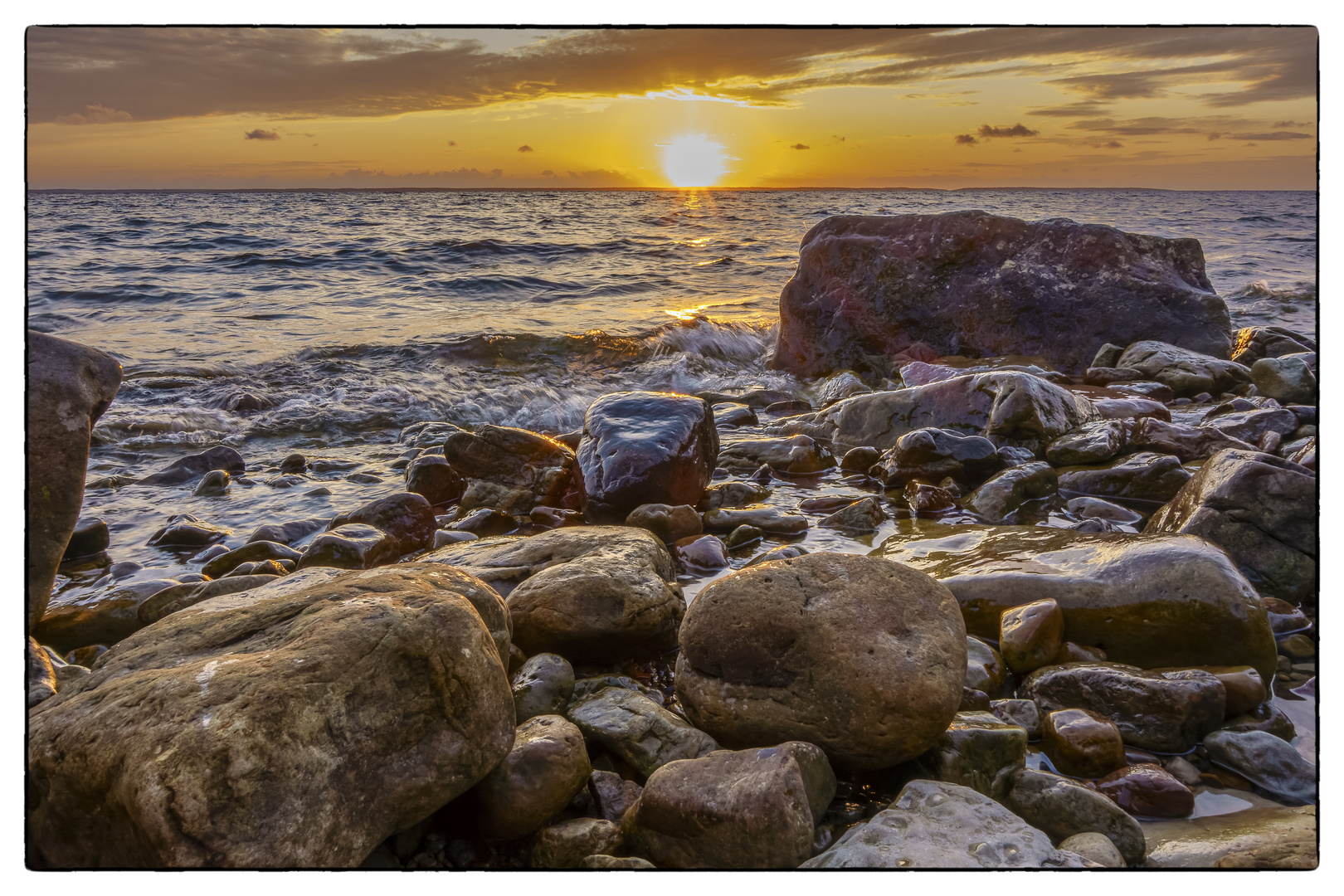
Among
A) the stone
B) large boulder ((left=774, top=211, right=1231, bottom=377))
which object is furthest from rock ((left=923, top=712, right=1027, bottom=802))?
large boulder ((left=774, top=211, right=1231, bottom=377))

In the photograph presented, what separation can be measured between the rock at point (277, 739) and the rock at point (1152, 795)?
6.05 feet

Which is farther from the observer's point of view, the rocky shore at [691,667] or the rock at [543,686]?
the rock at [543,686]

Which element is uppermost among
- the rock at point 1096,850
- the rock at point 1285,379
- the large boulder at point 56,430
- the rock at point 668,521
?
the large boulder at point 56,430

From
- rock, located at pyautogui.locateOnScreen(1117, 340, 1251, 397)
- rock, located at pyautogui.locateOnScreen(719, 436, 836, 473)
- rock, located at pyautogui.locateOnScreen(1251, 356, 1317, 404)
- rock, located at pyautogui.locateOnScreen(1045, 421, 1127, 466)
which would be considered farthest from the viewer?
rock, located at pyautogui.locateOnScreen(1117, 340, 1251, 397)

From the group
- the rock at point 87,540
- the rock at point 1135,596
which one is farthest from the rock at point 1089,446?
the rock at point 87,540

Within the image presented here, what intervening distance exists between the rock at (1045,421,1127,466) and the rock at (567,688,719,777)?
3.88 meters

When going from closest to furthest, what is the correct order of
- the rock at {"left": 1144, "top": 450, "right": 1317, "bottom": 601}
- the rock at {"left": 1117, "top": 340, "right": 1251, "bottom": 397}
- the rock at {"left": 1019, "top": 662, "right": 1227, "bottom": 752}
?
1. the rock at {"left": 1019, "top": 662, "right": 1227, "bottom": 752}
2. the rock at {"left": 1144, "top": 450, "right": 1317, "bottom": 601}
3. the rock at {"left": 1117, "top": 340, "right": 1251, "bottom": 397}

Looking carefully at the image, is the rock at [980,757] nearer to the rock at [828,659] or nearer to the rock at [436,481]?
the rock at [828,659]

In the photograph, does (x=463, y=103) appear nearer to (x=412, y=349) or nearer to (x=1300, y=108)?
(x=1300, y=108)

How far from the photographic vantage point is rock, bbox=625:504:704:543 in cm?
Answer: 477

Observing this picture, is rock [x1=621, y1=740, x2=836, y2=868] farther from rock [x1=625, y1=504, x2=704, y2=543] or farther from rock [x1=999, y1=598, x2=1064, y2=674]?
rock [x1=625, y1=504, x2=704, y2=543]

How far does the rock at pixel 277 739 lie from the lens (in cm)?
179

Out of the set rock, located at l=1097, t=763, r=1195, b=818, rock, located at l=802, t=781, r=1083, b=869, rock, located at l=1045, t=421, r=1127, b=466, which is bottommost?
rock, located at l=1097, t=763, r=1195, b=818

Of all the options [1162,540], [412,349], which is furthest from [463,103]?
[412,349]
